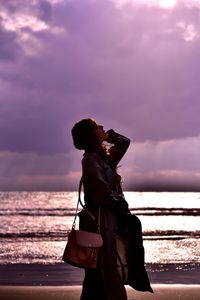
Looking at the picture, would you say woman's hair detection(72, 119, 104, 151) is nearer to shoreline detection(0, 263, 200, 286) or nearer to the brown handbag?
the brown handbag

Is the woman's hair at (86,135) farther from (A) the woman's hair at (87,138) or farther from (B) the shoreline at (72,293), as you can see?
(B) the shoreline at (72,293)

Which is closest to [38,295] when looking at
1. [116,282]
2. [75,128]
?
[116,282]

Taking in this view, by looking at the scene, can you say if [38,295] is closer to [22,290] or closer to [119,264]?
[22,290]

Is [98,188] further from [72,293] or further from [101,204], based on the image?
[72,293]

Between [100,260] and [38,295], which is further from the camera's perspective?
[38,295]

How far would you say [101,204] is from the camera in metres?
4.42

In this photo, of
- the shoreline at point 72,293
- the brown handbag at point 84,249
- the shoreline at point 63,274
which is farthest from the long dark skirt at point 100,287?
the shoreline at point 63,274

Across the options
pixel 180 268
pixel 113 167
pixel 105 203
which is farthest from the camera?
pixel 180 268

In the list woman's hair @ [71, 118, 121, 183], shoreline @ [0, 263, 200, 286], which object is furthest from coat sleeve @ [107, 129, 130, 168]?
shoreline @ [0, 263, 200, 286]

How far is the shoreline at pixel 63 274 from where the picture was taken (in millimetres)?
9531

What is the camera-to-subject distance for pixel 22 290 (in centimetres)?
770

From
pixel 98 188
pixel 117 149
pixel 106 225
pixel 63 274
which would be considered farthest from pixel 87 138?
pixel 63 274

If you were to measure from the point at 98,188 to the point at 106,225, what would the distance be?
1.06ft

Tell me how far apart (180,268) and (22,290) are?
4.90 meters
